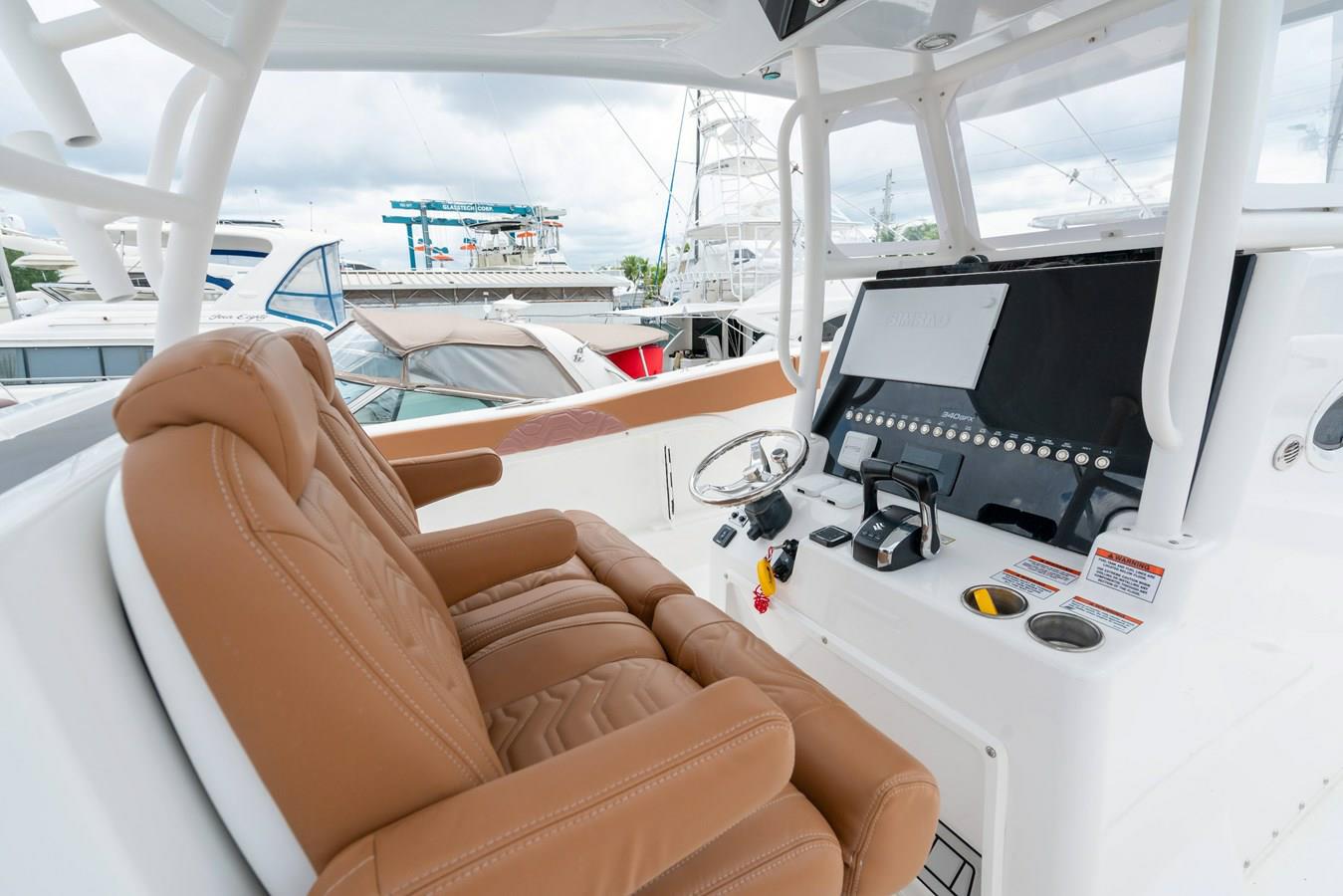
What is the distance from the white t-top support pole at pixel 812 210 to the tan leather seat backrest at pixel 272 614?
4.00ft

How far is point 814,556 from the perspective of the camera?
142 centimetres

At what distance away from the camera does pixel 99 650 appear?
2.02 ft

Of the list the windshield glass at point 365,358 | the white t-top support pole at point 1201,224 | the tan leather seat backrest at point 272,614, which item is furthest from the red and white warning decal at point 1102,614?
the windshield glass at point 365,358

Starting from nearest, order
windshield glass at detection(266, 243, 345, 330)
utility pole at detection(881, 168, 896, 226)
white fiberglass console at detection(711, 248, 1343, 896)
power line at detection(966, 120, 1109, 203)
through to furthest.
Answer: white fiberglass console at detection(711, 248, 1343, 896) → power line at detection(966, 120, 1109, 203) → utility pole at detection(881, 168, 896, 226) → windshield glass at detection(266, 243, 345, 330)

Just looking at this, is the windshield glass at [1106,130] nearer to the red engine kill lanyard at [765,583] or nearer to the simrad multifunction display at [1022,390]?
the simrad multifunction display at [1022,390]

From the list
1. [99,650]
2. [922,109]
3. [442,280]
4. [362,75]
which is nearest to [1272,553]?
[922,109]

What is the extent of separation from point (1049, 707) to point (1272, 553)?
59 centimetres

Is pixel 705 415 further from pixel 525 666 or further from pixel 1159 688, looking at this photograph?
pixel 1159 688

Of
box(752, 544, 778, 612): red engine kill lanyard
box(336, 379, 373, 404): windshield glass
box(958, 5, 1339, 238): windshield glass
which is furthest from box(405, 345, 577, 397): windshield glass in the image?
box(958, 5, 1339, 238): windshield glass

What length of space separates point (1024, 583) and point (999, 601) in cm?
9

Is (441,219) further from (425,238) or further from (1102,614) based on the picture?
(1102,614)

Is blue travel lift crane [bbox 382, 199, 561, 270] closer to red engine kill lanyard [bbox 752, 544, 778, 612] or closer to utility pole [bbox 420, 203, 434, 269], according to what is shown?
utility pole [bbox 420, 203, 434, 269]

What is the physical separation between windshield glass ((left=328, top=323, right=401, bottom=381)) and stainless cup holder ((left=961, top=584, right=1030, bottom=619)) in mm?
2586

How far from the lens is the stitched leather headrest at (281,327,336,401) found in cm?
148
